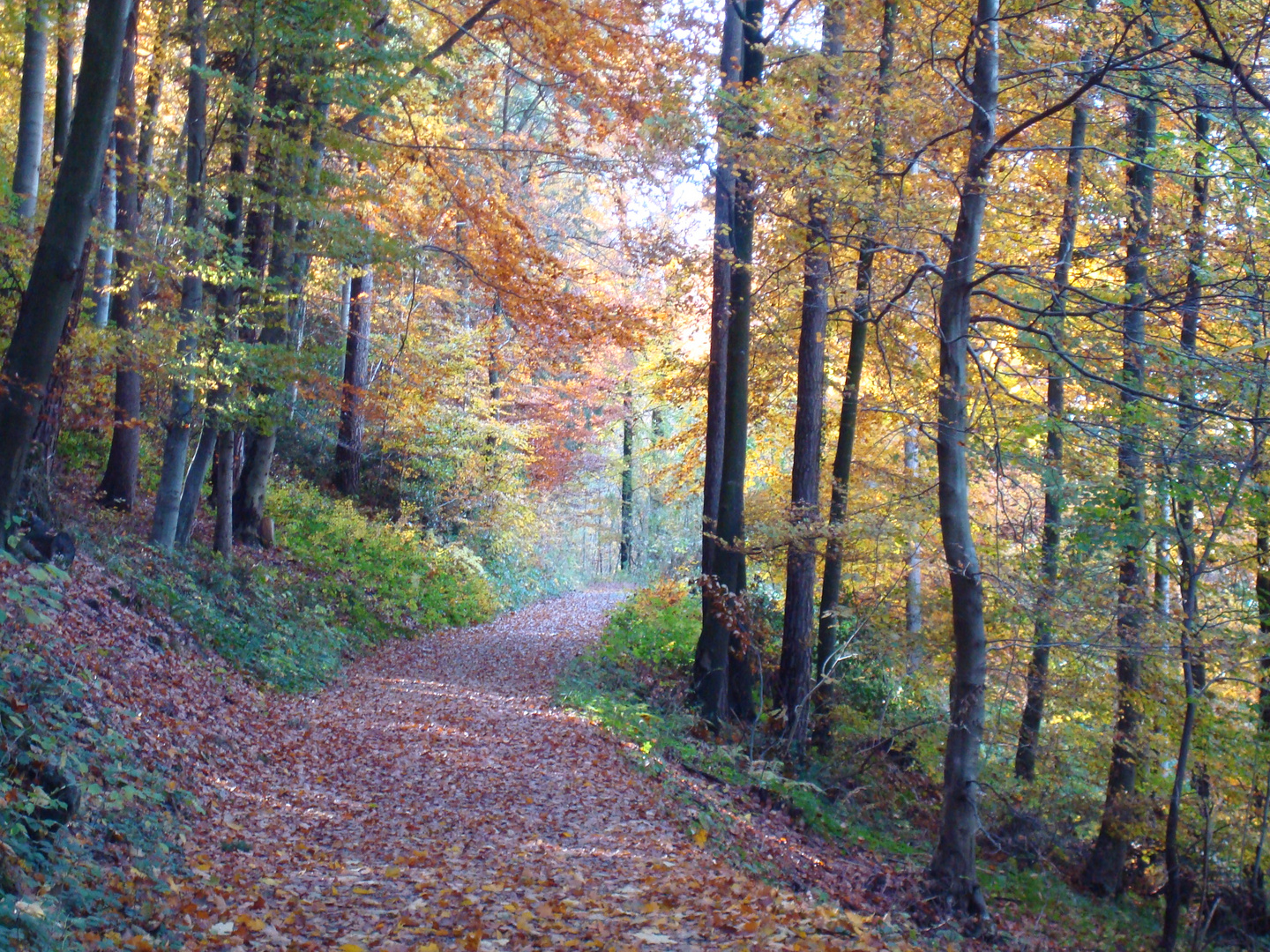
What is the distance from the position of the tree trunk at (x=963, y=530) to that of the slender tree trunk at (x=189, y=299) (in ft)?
26.1

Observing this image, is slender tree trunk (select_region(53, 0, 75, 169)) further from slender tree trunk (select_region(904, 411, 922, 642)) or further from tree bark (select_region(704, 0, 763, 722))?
slender tree trunk (select_region(904, 411, 922, 642))

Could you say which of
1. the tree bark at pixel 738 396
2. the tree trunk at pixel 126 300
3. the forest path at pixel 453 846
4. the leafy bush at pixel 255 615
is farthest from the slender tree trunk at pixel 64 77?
the tree bark at pixel 738 396

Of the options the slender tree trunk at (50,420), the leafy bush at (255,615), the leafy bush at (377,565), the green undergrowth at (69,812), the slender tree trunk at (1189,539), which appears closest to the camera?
the green undergrowth at (69,812)

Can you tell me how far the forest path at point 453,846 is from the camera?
15.7ft

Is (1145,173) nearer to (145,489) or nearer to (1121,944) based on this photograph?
(1121,944)

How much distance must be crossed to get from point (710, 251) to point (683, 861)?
27.7 ft

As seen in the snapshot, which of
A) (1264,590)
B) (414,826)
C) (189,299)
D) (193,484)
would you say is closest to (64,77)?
(189,299)

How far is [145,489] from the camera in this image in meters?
15.0

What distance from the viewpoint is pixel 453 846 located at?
629 centimetres

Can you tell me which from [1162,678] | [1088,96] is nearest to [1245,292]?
[1088,96]

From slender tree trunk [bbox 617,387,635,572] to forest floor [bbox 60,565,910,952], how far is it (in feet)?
60.4

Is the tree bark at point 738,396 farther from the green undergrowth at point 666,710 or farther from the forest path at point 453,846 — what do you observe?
the forest path at point 453,846

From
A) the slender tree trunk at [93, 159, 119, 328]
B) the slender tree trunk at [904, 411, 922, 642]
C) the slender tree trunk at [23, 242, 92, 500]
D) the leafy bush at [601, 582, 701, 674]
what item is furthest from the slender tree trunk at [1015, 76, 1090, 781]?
the slender tree trunk at [93, 159, 119, 328]

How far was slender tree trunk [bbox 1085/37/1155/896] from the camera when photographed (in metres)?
7.97
